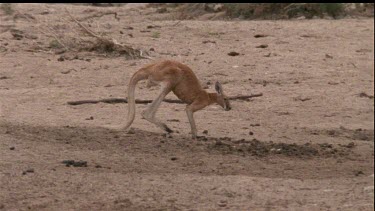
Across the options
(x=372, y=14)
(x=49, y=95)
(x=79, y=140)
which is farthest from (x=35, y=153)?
(x=372, y=14)

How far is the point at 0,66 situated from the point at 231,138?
3.84m

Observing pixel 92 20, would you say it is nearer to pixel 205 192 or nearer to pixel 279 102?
pixel 279 102

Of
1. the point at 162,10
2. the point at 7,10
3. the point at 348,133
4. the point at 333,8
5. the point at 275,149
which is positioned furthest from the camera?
the point at 162,10

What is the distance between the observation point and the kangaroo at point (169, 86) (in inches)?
407

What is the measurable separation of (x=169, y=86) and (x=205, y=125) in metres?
0.57

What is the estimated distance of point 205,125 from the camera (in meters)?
10.7

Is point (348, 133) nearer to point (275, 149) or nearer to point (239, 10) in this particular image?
point (275, 149)

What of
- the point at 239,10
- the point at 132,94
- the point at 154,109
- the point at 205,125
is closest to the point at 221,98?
the point at 205,125

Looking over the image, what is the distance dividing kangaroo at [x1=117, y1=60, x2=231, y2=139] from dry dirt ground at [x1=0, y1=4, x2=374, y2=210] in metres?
0.18

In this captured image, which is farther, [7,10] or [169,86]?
[7,10]

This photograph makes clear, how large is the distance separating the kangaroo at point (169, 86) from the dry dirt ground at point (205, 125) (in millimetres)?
184

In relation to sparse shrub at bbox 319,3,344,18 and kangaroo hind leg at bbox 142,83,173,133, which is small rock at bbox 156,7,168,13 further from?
kangaroo hind leg at bbox 142,83,173,133

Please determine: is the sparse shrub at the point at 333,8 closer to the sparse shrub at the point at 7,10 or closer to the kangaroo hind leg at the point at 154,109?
the sparse shrub at the point at 7,10

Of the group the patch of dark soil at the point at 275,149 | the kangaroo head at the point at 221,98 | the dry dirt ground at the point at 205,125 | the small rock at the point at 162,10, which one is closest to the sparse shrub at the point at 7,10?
the dry dirt ground at the point at 205,125
